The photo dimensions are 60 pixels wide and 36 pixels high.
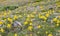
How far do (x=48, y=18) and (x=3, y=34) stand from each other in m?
2.51

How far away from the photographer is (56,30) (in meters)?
9.34

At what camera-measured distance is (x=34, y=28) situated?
952 centimetres

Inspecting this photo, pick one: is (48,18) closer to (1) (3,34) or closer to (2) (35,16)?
(2) (35,16)

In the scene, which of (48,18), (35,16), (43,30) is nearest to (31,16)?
(35,16)

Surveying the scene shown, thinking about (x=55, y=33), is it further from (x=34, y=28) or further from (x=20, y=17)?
(x=20, y=17)

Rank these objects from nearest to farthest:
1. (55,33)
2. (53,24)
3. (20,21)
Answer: (55,33), (53,24), (20,21)

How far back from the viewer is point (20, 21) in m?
10.4


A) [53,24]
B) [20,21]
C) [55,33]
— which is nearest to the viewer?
[55,33]

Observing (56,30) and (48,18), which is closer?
(56,30)

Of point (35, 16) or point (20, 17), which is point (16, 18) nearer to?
point (20, 17)

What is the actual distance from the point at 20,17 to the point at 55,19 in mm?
2081

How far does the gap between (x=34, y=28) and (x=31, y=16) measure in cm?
151

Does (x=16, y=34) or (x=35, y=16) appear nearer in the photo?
(x=16, y=34)

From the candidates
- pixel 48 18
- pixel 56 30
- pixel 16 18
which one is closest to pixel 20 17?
pixel 16 18
